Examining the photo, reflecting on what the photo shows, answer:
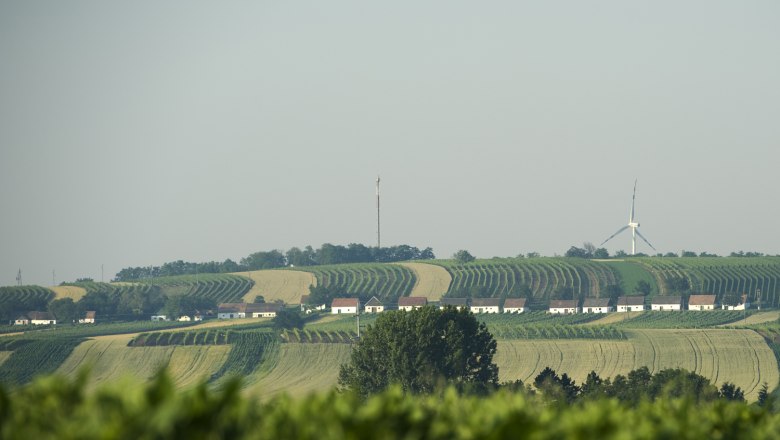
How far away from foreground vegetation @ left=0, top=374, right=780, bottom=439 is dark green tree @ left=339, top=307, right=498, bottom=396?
286 feet

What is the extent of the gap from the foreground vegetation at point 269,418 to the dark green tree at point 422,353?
8707cm

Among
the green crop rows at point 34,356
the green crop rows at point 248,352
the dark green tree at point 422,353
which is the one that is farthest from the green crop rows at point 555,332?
the dark green tree at point 422,353

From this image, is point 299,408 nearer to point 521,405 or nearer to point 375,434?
point 375,434

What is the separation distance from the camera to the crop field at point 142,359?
143500 mm

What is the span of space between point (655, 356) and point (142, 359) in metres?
60.5

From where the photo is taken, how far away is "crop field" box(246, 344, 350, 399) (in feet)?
430

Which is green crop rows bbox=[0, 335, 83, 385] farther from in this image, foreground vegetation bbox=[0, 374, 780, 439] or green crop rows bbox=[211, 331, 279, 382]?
foreground vegetation bbox=[0, 374, 780, 439]

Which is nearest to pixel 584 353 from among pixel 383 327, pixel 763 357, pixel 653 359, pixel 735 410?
pixel 653 359

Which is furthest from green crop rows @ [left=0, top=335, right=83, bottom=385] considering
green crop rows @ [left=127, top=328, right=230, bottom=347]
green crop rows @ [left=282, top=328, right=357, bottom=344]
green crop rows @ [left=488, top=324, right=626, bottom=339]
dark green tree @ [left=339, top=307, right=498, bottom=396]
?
green crop rows @ [left=488, top=324, right=626, bottom=339]

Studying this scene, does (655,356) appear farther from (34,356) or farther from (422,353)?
(34,356)

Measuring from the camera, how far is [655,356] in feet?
499

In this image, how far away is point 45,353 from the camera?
525ft

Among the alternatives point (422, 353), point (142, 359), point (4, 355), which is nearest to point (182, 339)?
point (142, 359)

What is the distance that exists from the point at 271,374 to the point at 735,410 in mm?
124551
